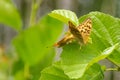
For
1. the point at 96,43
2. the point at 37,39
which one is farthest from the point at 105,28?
the point at 37,39

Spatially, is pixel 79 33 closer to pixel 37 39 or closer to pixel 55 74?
pixel 55 74

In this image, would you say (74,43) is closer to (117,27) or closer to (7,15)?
(117,27)

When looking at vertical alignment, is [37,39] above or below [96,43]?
above

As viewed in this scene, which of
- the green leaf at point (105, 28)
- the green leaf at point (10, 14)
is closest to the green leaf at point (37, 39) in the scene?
the green leaf at point (10, 14)

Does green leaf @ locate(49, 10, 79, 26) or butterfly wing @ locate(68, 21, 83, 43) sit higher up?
green leaf @ locate(49, 10, 79, 26)

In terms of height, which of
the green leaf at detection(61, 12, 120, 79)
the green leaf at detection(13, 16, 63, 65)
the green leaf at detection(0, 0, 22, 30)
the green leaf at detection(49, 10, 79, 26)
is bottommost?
the green leaf at detection(61, 12, 120, 79)

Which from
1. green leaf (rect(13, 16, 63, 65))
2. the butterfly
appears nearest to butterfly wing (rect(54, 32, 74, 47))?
the butterfly

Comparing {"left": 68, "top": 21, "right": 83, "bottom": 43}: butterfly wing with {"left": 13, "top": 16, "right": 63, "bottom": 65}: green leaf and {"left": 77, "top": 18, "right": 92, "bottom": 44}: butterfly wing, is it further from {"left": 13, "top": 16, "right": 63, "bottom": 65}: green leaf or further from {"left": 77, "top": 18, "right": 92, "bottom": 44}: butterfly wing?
{"left": 13, "top": 16, "right": 63, "bottom": 65}: green leaf

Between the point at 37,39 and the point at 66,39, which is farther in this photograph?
the point at 37,39
